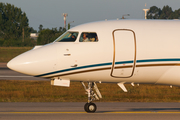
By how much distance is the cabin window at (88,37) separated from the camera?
1251cm

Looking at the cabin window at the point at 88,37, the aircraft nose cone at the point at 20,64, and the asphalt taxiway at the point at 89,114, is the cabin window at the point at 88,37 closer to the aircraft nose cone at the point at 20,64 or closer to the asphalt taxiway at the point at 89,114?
the aircraft nose cone at the point at 20,64

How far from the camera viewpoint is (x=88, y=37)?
496 inches

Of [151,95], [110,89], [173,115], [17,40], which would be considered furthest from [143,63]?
[17,40]

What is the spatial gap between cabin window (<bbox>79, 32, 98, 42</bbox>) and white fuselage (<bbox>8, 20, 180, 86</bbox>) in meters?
0.13

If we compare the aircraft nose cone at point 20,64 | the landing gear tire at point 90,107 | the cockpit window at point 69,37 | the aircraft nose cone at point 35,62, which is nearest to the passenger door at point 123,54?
the cockpit window at point 69,37

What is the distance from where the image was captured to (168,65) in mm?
12422

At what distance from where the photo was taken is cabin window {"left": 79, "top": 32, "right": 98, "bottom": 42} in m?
12.5

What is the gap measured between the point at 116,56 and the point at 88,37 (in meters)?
1.33

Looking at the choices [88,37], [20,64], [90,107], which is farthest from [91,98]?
[20,64]

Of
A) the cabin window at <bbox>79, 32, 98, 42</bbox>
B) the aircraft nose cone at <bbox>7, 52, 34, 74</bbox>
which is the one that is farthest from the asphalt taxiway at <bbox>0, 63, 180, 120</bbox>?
the cabin window at <bbox>79, 32, 98, 42</bbox>

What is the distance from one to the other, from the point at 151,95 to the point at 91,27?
32.7 feet

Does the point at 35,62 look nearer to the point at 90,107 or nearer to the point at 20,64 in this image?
the point at 20,64

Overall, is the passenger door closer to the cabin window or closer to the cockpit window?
the cabin window

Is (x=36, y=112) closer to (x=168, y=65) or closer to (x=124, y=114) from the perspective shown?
(x=124, y=114)
